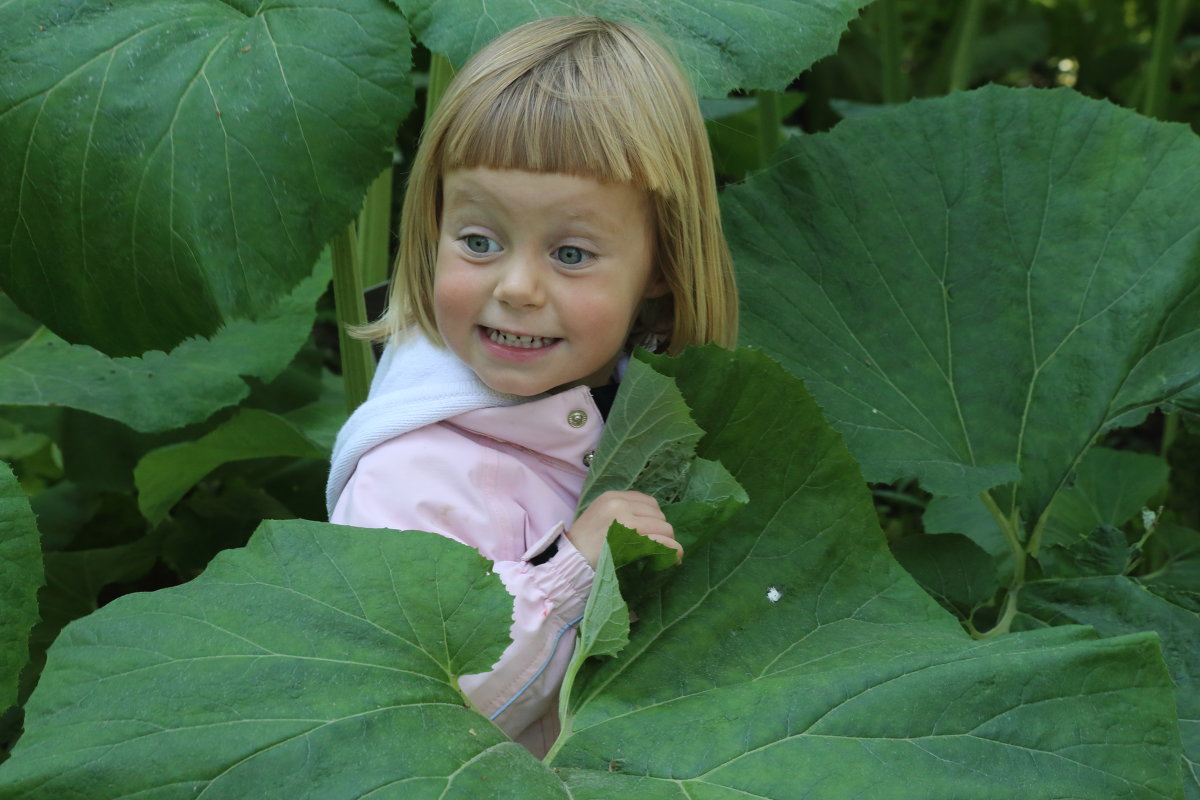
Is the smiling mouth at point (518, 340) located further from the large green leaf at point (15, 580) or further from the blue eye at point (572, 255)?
the large green leaf at point (15, 580)

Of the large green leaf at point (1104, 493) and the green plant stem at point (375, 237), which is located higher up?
the green plant stem at point (375, 237)

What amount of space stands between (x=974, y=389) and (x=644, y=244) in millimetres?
544

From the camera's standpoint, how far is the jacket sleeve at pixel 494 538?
123 cm

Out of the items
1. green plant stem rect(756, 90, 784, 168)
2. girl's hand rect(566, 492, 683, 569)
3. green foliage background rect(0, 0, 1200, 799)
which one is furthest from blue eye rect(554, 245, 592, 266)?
green plant stem rect(756, 90, 784, 168)

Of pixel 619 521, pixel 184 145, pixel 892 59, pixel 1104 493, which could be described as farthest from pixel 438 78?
pixel 892 59

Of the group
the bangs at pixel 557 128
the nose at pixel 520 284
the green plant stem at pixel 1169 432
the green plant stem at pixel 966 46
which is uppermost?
the bangs at pixel 557 128

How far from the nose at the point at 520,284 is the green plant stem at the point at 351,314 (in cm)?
42

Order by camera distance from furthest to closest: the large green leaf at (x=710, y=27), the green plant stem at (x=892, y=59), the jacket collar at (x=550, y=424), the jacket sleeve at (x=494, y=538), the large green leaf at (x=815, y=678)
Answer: the green plant stem at (x=892, y=59) < the large green leaf at (x=710, y=27) < the jacket collar at (x=550, y=424) < the jacket sleeve at (x=494, y=538) < the large green leaf at (x=815, y=678)

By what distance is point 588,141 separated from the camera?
1246 millimetres

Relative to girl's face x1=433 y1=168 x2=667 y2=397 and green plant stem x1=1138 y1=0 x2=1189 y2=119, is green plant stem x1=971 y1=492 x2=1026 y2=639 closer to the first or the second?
girl's face x1=433 y1=168 x2=667 y2=397

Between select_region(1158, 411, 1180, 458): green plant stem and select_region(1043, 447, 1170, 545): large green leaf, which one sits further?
select_region(1158, 411, 1180, 458): green plant stem

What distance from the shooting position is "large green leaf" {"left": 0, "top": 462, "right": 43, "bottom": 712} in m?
1.26

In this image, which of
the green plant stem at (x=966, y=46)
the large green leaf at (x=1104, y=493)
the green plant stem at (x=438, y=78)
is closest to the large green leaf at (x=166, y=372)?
the green plant stem at (x=438, y=78)

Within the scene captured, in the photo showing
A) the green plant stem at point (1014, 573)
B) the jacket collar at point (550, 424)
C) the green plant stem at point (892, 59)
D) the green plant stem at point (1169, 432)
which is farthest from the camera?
the green plant stem at point (892, 59)
